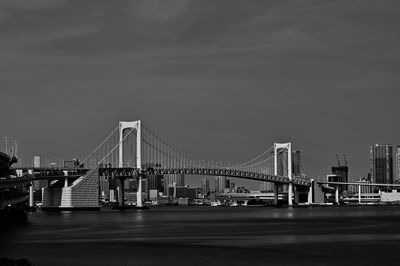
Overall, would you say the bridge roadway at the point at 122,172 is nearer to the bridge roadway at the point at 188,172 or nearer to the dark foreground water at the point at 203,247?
the bridge roadway at the point at 188,172

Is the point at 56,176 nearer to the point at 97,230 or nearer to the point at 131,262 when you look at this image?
the point at 97,230

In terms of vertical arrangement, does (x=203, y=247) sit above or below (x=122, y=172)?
below

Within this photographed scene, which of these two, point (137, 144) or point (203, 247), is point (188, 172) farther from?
point (203, 247)

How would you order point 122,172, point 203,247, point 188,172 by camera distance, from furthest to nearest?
point 188,172 → point 122,172 → point 203,247

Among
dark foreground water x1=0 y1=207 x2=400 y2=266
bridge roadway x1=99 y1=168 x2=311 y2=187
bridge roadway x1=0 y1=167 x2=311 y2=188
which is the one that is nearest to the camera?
dark foreground water x1=0 y1=207 x2=400 y2=266

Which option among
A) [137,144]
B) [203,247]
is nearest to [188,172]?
[137,144]

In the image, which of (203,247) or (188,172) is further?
(188,172)

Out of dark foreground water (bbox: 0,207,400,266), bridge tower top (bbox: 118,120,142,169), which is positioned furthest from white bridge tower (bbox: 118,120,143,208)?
dark foreground water (bbox: 0,207,400,266)

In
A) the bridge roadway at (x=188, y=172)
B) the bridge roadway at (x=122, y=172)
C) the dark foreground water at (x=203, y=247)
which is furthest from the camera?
the bridge roadway at (x=188, y=172)

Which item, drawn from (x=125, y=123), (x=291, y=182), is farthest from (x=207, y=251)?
(x=291, y=182)

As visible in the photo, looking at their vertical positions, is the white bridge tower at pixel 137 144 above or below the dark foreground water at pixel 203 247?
above

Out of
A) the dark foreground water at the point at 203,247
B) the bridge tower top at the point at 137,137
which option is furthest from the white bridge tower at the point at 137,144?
the dark foreground water at the point at 203,247

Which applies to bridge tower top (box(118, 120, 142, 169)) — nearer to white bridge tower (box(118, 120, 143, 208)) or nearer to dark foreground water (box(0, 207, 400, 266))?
white bridge tower (box(118, 120, 143, 208))

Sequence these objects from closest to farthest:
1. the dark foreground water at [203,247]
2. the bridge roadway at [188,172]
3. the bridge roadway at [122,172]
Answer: the dark foreground water at [203,247], the bridge roadway at [122,172], the bridge roadway at [188,172]
